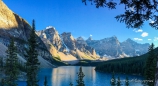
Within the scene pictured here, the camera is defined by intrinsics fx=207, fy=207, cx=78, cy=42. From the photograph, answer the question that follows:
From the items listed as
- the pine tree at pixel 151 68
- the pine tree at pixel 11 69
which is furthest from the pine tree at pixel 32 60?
the pine tree at pixel 151 68

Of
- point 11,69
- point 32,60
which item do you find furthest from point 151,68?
point 11,69

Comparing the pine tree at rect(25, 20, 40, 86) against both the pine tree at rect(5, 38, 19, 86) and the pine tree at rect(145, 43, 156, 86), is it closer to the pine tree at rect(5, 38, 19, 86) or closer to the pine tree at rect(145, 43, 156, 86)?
the pine tree at rect(5, 38, 19, 86)

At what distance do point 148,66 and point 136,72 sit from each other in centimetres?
15762

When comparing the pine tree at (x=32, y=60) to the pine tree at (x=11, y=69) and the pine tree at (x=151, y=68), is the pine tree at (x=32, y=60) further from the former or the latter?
the pine tree at (x=151, y=68)

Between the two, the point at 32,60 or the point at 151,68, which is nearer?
the point at 32,60

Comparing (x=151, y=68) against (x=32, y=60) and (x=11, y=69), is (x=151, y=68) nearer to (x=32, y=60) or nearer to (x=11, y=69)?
(x=32, y=60)

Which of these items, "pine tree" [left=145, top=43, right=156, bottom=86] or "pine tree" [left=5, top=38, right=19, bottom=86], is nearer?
"pine tree" [left=5, top=38, right=19, bottom=86]

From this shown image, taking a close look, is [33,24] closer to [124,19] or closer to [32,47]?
[32,47]

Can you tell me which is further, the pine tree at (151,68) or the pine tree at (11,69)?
the pine tree at (151,68)

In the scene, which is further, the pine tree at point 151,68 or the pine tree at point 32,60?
the pine tree at point 151,68

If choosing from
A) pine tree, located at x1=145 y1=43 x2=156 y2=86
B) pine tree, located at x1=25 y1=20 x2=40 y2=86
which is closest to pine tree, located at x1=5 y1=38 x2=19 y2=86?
pine tree, located at x1=25 y1=20 x2=40 y2=86

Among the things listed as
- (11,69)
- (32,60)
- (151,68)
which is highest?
(32,60)

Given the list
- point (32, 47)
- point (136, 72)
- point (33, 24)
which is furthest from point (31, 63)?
point (136, 72)

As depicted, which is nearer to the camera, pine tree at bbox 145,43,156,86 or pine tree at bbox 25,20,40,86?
pine tree at bbox 25,20,40,86
